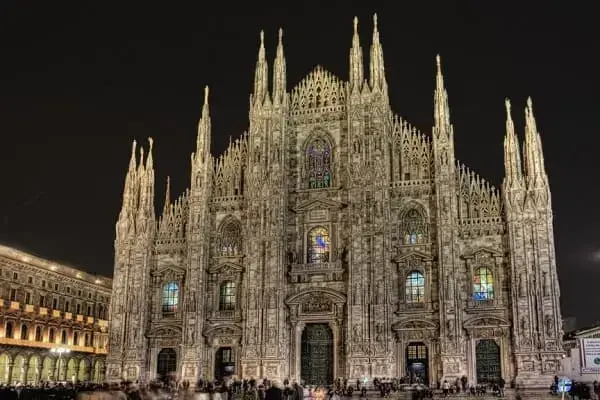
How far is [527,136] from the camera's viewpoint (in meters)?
53.0

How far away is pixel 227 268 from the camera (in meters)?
57.2

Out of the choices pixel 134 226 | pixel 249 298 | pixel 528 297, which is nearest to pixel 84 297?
pixel 134 226

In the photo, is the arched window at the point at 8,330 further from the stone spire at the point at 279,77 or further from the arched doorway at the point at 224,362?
the stone spire at the point at 279,77

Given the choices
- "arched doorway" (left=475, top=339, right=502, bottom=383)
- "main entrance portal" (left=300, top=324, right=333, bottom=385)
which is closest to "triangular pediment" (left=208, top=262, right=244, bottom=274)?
"main entrance portal" (left=300, top=324, right=333, bottom=385)

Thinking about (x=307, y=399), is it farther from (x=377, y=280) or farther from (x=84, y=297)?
(x=84, y=297)

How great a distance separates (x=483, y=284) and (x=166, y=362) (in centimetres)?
2471

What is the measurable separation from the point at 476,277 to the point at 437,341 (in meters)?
5.19

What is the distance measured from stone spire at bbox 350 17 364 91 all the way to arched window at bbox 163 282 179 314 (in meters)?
20.7

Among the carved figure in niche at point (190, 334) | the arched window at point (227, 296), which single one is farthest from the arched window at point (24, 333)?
the arched window at point (227, 296)

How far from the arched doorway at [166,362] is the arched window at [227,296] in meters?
5.24

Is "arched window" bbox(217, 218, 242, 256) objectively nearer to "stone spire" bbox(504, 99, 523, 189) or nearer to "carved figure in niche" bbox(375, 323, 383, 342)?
"carved figure in niche" bbox(375, 323, 383, 342)

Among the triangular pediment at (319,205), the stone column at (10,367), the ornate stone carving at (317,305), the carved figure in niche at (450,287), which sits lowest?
the stone column at (10,367)

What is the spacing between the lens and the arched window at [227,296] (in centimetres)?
5719

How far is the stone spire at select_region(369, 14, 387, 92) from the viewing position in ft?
185
